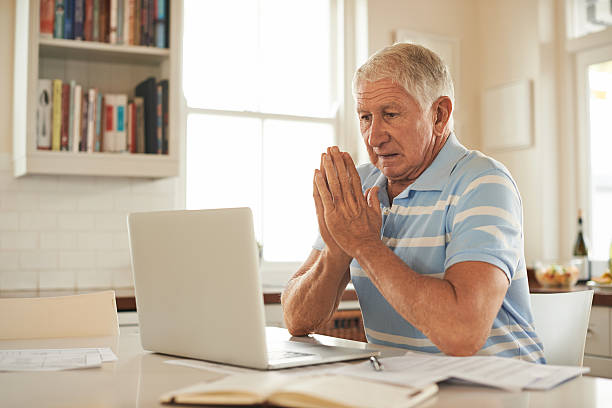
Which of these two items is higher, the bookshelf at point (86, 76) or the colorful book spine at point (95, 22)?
the colorful book spine at point (95, 22)

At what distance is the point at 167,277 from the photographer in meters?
1.36

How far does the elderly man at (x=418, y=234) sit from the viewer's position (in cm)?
137

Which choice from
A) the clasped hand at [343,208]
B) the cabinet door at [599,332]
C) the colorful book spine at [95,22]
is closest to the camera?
the clasped hand at [343,208]

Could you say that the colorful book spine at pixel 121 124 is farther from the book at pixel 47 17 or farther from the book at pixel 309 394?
the book at pixel 309 394

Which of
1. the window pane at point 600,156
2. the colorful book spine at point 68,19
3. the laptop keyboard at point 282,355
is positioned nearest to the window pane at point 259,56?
the colorful book spine at point 68,19

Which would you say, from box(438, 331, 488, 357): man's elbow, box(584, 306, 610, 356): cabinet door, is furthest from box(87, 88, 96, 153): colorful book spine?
box(584, 306, 610, 356): cabinet door

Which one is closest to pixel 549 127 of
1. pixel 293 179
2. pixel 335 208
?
pixel 293 179

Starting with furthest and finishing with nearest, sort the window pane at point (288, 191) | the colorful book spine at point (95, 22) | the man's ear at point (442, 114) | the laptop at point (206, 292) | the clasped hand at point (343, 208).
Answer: the window pane at point (288, 191) < the colorful book spine at point (95, 22) < the man's ear at point (442, 114) < the clasped hand at point (343, 208) < the laptop at point (206, 292)

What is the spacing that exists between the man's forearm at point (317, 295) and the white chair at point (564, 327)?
0.50 meters

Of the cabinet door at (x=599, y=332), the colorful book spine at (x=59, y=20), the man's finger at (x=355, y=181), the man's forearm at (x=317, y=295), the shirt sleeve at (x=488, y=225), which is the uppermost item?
the colorful book spine at (x=59, y=20)

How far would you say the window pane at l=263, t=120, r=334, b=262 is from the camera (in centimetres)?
397

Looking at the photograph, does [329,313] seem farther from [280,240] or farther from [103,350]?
[280,240]

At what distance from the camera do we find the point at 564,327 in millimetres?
1676

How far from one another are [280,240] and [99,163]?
1.20 metres
